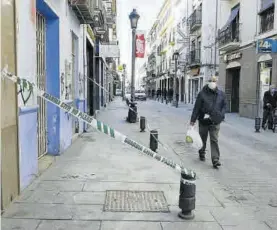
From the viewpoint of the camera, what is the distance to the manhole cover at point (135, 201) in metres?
4.68

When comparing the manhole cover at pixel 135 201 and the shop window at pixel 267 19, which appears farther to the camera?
the shop window at pixel 267 19

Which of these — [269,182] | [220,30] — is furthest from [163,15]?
[269,182]

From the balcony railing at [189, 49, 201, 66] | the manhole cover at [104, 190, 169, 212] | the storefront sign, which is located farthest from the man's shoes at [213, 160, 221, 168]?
the balcony railing at [189, 49, 201, 66]

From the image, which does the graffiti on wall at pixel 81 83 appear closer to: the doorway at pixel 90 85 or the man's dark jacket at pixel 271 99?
the doorway at pixel 90 85

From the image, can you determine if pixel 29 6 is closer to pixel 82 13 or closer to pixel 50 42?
pixel 50 42

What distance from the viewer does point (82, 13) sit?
411 inches

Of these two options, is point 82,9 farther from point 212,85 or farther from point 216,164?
point 216,164

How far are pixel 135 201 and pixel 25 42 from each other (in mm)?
2749

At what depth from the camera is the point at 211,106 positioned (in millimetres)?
7418

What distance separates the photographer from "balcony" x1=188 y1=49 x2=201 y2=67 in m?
34.3

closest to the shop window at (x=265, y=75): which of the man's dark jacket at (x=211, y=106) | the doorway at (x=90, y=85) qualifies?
the doorway at (x=90, y=85)

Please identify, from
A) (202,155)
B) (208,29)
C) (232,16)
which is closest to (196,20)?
(208,29)

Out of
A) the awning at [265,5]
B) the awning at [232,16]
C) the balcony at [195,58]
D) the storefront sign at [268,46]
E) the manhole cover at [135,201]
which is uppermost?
the awning at [232,16]

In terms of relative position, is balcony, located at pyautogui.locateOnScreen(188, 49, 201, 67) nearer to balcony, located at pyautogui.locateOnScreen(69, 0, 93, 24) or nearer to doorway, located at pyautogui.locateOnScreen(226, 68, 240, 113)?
doorway, located at pyautogui.locateOnScreen(226, 68, 240, 113)
